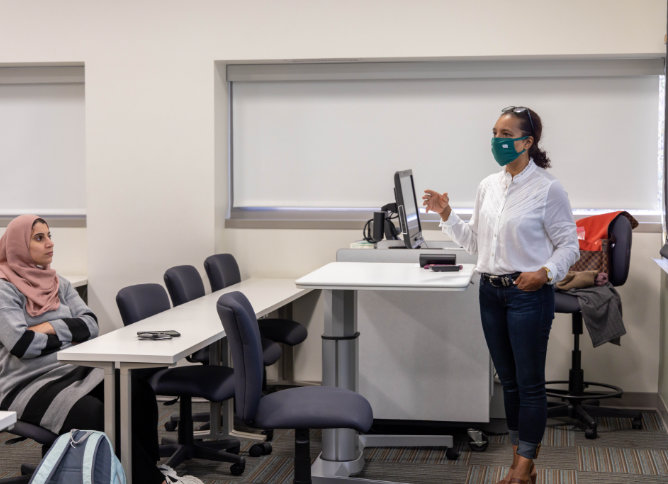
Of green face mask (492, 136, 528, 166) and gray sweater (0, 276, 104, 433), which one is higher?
green face mask (492, 136, 528, 166)

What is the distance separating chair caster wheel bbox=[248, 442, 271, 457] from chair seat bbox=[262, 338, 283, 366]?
1.35 feet

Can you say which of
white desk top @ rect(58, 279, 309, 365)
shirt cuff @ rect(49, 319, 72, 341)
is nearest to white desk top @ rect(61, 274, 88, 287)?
white desk top @ rect(58, 279, 309, 365)

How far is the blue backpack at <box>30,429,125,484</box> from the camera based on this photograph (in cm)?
258

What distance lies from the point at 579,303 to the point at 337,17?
221 cm

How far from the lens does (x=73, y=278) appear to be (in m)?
5.25

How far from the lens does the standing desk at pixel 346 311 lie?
9.41 ft

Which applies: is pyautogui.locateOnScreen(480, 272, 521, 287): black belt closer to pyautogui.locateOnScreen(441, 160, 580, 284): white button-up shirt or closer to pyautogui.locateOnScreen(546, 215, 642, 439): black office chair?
pyautogui.locateOnScreen(441, 160, 580, 284): white button-up shirt

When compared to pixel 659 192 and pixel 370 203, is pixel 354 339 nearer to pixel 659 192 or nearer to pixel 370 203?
pixel 370 203

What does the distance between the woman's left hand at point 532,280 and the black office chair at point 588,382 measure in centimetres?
140

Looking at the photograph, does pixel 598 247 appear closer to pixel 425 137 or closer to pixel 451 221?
pixel 425 137

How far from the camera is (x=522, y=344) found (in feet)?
10.0

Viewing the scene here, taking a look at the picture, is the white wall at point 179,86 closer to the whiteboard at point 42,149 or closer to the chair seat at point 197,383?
the whiteboard at point 42,149

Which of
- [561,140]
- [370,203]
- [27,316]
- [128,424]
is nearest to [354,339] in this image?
[128,424]

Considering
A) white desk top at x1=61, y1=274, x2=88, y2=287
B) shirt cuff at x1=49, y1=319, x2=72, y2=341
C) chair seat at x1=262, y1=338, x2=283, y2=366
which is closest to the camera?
shirt cuff at x1=49, y1=319, x2=72, y2=341
